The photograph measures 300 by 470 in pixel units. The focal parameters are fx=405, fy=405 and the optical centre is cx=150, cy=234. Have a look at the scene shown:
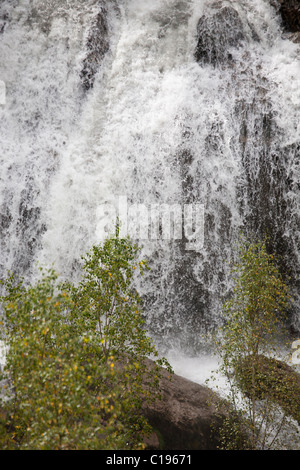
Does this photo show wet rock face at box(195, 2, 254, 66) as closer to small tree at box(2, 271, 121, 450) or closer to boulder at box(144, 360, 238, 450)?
boulder at box(144, 360, 238, 450)

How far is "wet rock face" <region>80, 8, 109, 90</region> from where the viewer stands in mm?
18188

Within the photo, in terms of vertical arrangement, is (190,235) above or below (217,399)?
above

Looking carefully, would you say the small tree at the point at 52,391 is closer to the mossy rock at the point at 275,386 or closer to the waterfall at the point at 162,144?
the mossy rock at the point at 275,386

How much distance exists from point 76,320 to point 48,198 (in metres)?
8.21

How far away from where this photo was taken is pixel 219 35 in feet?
58.9

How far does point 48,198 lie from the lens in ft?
50.9

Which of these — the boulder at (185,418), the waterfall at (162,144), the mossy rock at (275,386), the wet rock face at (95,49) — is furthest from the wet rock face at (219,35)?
Answer: the boulder at (185,418)

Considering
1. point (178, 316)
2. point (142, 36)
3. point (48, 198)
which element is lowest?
point (178, 316)

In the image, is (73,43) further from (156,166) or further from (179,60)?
(156,166)

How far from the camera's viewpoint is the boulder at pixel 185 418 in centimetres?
1023

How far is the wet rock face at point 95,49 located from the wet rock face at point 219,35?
14.4 feet
